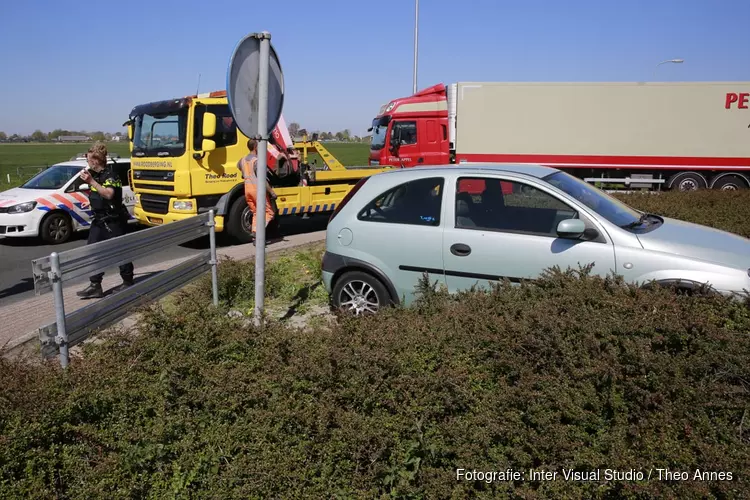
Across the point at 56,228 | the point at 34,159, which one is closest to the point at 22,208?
the point at 56,228

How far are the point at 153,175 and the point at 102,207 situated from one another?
13.5 feet

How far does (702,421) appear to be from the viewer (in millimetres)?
2561

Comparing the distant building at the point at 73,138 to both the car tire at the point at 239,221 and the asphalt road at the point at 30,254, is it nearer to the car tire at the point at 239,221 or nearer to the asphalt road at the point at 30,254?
the asphalt road at the point at 30,254

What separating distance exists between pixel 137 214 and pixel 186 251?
1.45 m

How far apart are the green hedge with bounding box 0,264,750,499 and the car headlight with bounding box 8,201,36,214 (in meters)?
9.32

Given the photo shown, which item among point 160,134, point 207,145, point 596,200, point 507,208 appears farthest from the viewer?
point 160,134

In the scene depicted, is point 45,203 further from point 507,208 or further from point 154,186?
point 507,208

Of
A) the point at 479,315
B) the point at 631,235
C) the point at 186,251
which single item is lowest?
the point at 186,251

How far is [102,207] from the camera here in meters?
6.68

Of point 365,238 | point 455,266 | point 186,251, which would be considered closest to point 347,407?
point 455,266

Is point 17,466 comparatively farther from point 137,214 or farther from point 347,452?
point 137,214

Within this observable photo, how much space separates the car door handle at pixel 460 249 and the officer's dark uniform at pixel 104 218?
3.89 metres

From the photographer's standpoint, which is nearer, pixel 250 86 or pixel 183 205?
pixel 250 86

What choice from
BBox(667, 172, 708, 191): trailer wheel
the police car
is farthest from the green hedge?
BBox(667, 172, 708, 191): trailer wheel
